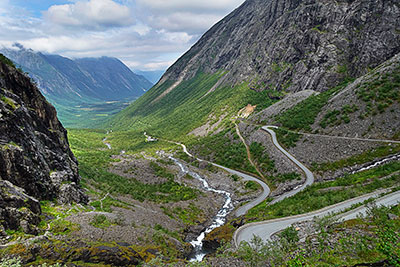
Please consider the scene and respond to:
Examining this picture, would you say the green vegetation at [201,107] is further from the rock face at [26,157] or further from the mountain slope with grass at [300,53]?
the rock face at [26,157]

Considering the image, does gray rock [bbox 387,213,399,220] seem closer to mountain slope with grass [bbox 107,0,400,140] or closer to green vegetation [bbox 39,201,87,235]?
green vegetation [bbox 39,201,87,235]

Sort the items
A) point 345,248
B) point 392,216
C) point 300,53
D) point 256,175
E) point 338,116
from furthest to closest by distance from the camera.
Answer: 1. point 300,53
2. point 256,175
3. point 338,116
4. point 392,216
5. point 345,248

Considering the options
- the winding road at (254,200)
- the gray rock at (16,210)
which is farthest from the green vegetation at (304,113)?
the gray rock at (16,210)

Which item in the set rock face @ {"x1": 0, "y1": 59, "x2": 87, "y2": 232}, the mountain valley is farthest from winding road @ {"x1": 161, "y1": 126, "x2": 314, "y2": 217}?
rock face @ {"x1": 0, "y1": 59, "x2": 87, "y2": 232}

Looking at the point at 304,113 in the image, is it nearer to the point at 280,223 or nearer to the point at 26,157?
the point at 280,223

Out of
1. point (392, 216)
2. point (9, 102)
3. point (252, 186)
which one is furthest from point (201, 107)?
point (392, 216)

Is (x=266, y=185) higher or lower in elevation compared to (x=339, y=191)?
lower
